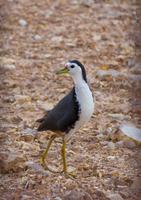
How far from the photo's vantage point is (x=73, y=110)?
487 cm

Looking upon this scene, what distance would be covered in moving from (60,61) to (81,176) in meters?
2.48

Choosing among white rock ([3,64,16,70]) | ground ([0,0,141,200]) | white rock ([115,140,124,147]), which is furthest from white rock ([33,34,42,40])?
white rock ([115,140,124,147])

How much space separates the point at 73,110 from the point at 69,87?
185 centimetres

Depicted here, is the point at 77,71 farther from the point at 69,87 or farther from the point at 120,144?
the point at 69,87

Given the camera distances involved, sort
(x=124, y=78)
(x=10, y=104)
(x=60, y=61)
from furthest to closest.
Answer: (x=60, y=61), (x=124, y=78), (x=10, y=104)

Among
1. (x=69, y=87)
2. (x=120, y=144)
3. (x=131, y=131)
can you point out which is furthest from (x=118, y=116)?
(x=69, y=87)

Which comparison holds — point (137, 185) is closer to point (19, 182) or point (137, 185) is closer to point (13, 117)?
point (19, 182)

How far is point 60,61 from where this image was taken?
736 cm

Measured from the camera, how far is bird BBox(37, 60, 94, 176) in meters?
4.85

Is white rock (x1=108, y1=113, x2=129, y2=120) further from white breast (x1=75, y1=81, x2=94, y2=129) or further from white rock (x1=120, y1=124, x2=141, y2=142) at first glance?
white breast (x1=75, y1=81, x2=94, y2=129)

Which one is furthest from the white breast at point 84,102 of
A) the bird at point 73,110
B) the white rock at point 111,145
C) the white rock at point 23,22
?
the white rock at point 23,22

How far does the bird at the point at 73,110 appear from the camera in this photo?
485 centimetres

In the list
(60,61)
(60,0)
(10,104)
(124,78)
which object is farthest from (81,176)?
(60,0)

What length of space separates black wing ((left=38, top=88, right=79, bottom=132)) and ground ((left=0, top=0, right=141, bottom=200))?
320mm
